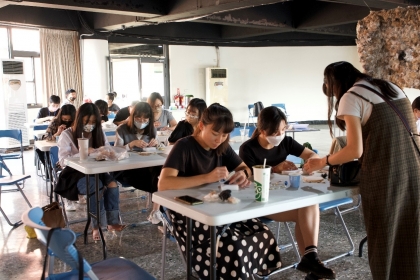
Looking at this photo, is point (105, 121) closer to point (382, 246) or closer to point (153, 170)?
point (153, 170)

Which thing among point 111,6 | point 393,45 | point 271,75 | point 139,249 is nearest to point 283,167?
point 139,249

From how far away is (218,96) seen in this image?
12578mm

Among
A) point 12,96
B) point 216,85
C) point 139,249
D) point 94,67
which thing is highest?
point 94,67

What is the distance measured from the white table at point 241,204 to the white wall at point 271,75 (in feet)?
33.0

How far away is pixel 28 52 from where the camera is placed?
9727mm

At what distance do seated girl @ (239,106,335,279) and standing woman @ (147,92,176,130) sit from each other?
2.19 m

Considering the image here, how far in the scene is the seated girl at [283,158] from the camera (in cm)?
251

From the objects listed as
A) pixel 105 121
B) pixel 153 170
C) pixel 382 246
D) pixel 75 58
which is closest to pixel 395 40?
pixel 153 170

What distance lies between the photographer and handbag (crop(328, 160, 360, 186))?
8.07ft

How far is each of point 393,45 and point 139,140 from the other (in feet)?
11.9

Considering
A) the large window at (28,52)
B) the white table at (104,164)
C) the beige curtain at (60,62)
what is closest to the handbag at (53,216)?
the white table at (104,164)

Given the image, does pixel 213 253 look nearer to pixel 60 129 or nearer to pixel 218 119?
pixel 218 119

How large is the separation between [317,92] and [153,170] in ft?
36.7

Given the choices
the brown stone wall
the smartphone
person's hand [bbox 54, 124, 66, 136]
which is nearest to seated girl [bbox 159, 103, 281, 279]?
the smartphone
